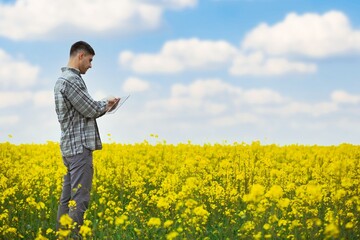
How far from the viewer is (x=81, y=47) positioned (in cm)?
641

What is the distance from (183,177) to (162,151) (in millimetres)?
5000

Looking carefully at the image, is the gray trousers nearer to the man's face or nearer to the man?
the man

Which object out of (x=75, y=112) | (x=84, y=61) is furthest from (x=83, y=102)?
(x=84, y=61)

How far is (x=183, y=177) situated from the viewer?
9102mm

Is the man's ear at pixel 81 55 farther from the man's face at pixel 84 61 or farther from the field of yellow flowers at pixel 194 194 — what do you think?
the field of yellow flowers at pixel 194 194

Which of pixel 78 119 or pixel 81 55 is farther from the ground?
pixel 81 55

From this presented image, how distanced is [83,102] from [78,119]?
0.75 ft

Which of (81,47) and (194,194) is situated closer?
(81,47)

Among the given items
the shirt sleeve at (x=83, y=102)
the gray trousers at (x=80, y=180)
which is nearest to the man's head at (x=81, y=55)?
the shirt sleeve at (x=83, y=102)

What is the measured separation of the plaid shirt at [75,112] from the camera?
250 inches

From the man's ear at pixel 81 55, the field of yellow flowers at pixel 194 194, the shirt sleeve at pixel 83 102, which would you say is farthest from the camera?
the man's ear at pixel 81 55

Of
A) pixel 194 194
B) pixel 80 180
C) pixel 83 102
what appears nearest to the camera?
pixel 83 102

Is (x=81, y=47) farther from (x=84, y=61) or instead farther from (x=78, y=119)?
(x=78, y=119)

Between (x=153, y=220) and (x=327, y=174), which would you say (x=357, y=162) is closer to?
(x=327, y=174)
